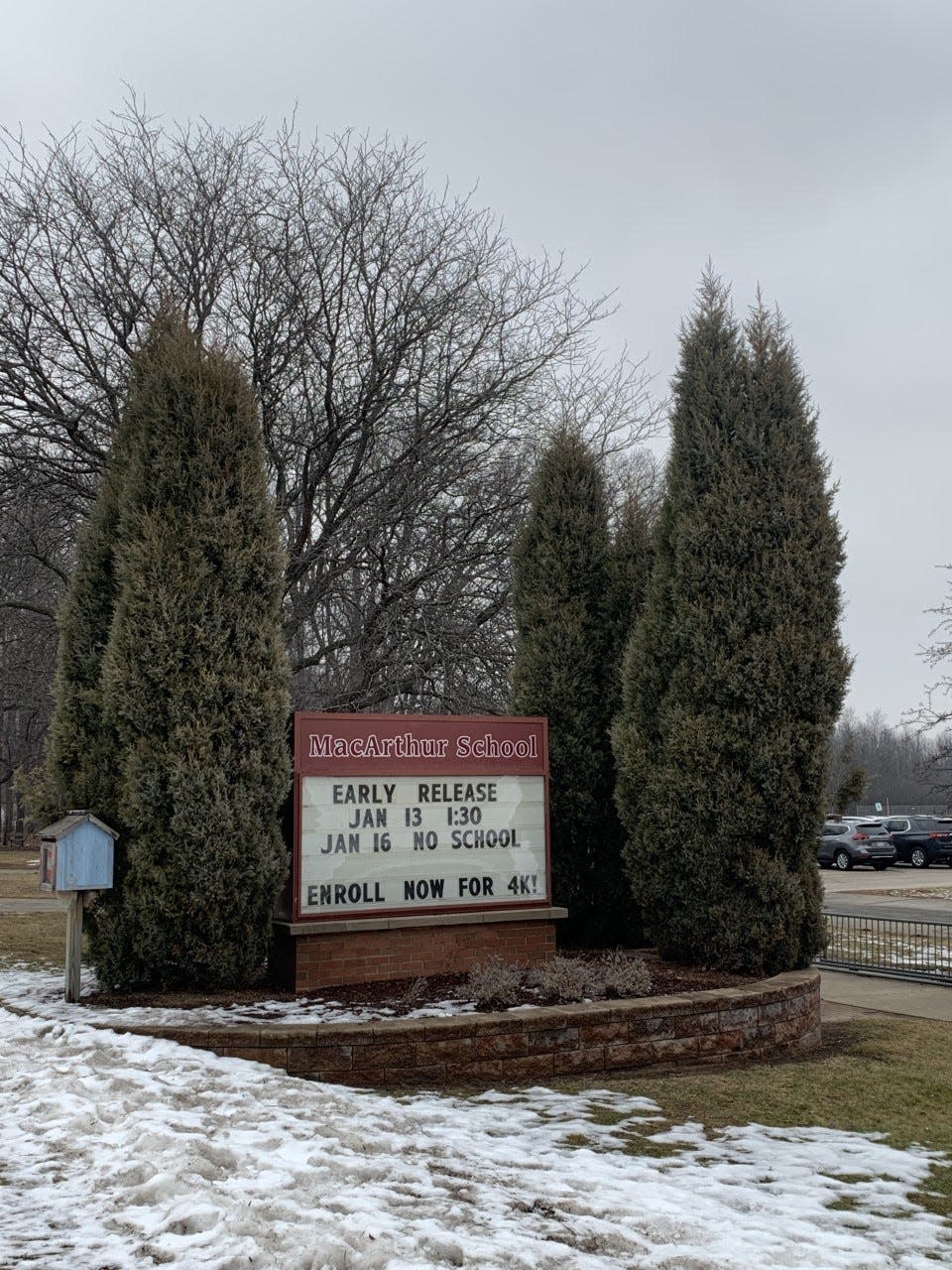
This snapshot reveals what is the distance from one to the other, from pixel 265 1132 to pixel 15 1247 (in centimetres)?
130

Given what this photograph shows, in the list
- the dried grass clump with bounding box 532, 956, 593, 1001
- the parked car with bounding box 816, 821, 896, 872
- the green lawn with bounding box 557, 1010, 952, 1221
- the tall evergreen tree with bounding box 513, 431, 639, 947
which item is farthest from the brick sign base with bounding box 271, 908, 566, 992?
the parked car with bounding box 816, 821, 896, 872

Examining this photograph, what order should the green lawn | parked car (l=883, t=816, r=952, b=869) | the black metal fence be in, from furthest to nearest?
parked car (l=883, t=816, r=952, b=869) → the black metal fence → the green lawn

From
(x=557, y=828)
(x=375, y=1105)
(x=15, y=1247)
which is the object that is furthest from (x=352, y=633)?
(x=15, y=1247)

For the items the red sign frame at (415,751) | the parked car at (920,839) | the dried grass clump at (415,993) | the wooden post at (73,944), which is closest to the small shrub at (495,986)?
the dried grass clump at (415,993)

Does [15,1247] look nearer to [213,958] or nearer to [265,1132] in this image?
[265,1132]

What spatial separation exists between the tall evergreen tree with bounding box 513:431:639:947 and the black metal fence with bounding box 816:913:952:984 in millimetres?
2682

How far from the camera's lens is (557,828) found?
994 cm

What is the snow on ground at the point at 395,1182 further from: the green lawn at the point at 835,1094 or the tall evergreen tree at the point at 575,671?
the tall evergreen tree at the point at 575,671

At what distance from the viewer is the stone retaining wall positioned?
20.6ft

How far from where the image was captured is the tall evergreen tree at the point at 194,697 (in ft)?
24.0

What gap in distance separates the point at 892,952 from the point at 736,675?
6.51m

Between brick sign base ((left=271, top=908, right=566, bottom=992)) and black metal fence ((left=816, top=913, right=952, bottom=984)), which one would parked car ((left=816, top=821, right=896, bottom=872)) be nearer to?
black metal fence ((left=816, top=913, right=952, bottom=984))

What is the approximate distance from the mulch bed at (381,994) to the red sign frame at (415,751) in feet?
1.63

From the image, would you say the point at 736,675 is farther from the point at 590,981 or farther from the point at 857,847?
the point at 857,847
